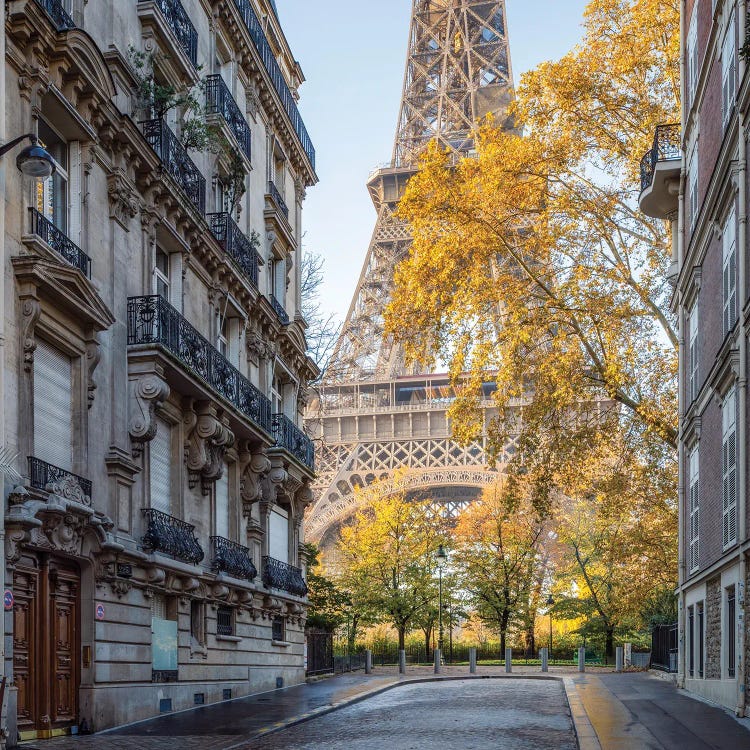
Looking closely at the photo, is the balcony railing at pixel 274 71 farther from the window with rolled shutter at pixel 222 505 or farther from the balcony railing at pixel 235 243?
the window with rolled shutter at pixel 222 505

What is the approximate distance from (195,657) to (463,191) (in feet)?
42.0

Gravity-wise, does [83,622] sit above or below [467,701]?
above

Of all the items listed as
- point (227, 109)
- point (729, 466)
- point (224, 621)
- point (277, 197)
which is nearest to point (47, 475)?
point (224, 621)

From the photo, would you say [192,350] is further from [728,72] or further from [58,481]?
[728,72]

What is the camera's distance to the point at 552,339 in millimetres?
27438

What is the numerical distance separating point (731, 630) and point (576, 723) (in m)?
4.51

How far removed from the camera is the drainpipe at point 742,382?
18422 mm

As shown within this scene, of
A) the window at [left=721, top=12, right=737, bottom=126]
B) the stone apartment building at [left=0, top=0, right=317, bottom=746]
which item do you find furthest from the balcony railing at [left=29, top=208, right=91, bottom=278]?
the window at [left=721, top=12, right=737, bottom=126]

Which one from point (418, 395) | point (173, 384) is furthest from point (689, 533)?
point (418, 395)

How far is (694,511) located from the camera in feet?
87.8

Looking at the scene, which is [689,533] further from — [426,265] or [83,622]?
[83,622]

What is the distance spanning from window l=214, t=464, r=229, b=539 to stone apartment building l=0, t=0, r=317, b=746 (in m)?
0.11

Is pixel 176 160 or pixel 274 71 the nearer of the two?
pixel 176 160

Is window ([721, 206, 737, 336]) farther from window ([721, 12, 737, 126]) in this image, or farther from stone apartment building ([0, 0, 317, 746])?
stone apartment building ([0, 0, 317, 746])
